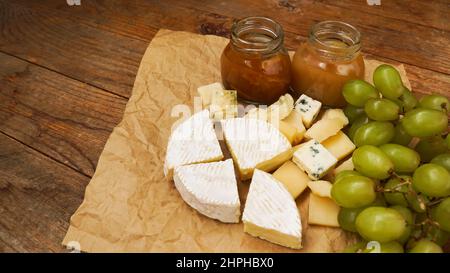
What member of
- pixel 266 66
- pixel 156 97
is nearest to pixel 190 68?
pixel 156 97

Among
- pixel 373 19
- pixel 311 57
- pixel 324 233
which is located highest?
pixel 311 57

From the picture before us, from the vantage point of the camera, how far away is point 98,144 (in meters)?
1.12

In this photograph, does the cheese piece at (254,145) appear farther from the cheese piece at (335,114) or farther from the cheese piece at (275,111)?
the cheese piece at (335,114)

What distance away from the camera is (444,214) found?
0.81 meters

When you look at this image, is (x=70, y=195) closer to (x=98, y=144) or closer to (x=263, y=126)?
(x=98, y=144)

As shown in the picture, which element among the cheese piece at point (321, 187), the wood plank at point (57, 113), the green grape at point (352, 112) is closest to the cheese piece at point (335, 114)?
the green grape at point (352, 112)

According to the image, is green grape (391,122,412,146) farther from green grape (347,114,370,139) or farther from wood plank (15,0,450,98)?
wood plank (15,0,450,98)

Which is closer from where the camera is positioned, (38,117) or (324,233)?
(324,233)

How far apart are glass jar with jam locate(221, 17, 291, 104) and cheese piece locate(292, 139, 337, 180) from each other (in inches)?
Answer: 7.8

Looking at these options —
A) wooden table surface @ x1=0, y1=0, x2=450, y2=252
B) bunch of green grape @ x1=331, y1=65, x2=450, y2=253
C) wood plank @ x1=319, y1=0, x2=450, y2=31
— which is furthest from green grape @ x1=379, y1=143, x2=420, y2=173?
wood plank @ x1=319, y1=0, x2=450, y2=31

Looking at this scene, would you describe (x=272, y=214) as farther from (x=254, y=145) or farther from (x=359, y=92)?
(x=359, y=92)

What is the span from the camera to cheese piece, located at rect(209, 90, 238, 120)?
1.15 m

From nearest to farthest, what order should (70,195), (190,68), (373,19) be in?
(70,195) → (190,68) → (373,19)

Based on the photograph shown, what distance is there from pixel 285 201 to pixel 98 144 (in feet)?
1.59
